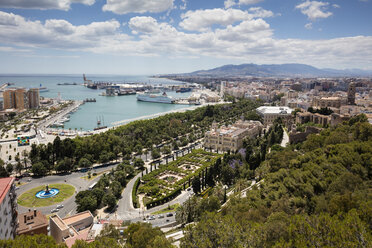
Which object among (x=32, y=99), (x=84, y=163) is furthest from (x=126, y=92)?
(x=84, y=163)

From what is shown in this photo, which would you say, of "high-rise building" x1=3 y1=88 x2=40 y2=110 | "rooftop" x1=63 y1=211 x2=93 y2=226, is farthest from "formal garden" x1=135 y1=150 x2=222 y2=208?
"high-rise building" x1=3 y1=88 x2=40 y2=110

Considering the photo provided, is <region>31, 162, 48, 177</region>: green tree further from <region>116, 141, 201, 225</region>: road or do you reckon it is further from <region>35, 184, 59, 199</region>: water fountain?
<region>116, 141, 201, 225</region>: road

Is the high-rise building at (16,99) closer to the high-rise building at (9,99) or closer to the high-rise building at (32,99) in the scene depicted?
the high-rise building at (9,99)

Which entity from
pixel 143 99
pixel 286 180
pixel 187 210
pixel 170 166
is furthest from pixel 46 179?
pixel 143 99

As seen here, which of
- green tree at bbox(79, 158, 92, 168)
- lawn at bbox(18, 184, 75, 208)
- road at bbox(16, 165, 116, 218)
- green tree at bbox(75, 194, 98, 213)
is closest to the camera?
green tree at bbox(75, 194, 98, 213)

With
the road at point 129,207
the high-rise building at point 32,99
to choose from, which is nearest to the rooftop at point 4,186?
the road at point 129,207

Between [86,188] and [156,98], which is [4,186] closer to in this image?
[86,188]
